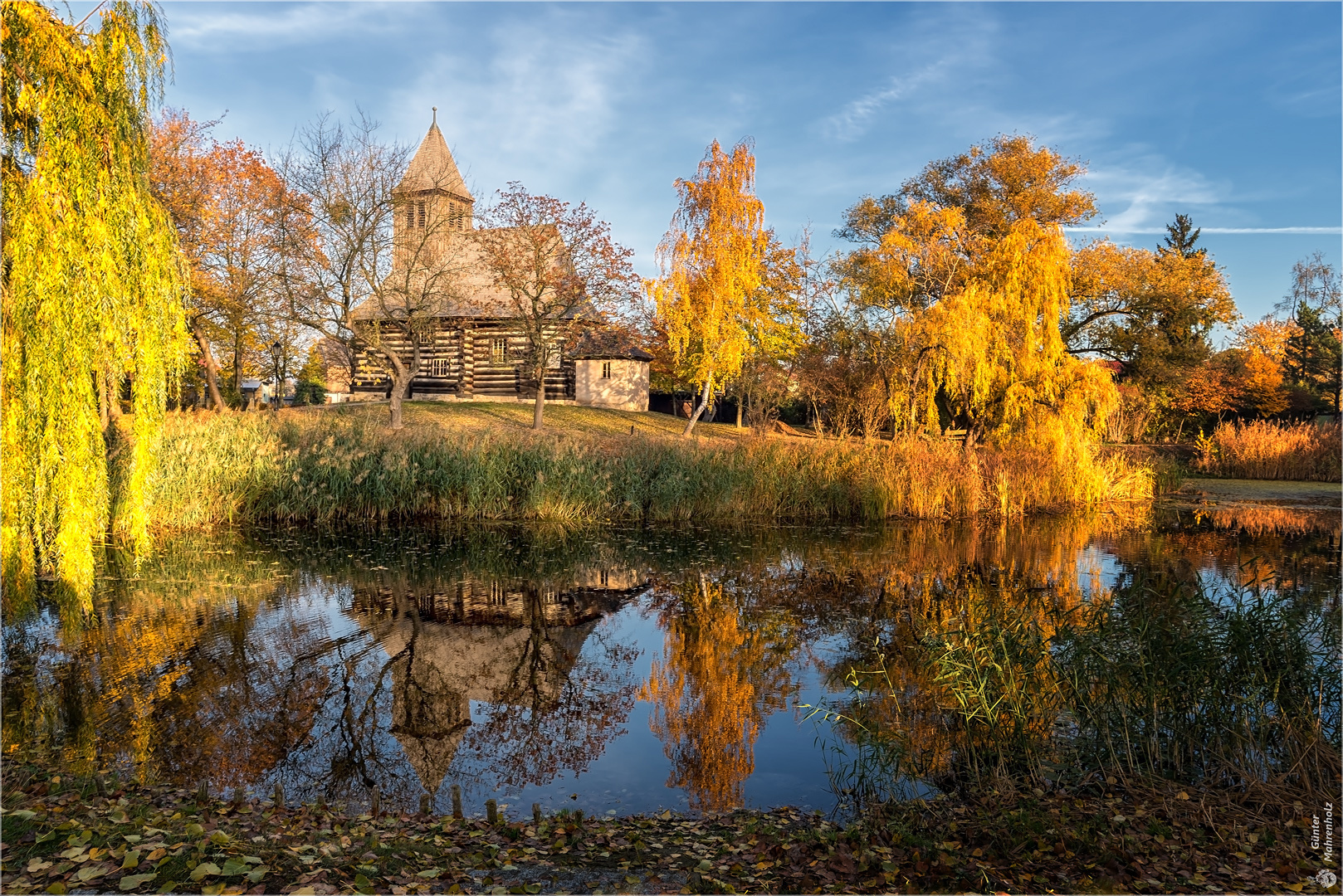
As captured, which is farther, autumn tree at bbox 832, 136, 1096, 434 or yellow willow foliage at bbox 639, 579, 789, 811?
autumn tree at bbox 832, 136, 1096, 434

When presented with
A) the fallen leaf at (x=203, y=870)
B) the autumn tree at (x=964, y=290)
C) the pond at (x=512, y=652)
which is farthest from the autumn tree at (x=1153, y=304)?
the fallen leaf at (x=203, y=870)

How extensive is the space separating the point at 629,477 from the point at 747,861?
→ 12055 mm

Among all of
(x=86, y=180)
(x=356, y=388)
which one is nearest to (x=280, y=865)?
(x=86, y=180)

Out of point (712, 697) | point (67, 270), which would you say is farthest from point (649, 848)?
point (67, 270)

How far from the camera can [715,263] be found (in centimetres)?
2770

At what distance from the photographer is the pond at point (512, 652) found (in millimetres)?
5422

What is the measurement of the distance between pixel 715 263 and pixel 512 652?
2135cm

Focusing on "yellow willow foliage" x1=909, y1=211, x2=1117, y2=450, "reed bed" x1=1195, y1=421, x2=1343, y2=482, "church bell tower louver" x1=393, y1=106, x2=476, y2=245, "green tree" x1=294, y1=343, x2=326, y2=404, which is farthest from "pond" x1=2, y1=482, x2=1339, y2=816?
"green tree" x1=294, y1=343, x2=326, y2=404

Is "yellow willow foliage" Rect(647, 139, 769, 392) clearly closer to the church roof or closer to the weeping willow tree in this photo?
the church roof

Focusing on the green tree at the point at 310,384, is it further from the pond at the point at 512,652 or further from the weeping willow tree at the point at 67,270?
the weeping willow tree at the point at 67,270

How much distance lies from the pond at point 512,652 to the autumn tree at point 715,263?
1416 centimetres

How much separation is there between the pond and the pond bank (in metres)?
0.55

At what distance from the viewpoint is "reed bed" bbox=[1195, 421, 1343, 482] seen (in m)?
23.9

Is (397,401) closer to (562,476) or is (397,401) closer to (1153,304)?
(562,476)
